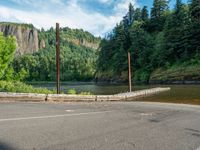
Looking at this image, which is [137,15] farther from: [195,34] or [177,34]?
[195,34]

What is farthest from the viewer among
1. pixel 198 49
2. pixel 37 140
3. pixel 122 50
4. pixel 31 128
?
pixel 122 50

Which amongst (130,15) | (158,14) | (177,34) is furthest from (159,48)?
(130,15)

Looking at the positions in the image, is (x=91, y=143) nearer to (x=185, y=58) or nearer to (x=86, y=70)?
(x=185, y=58)

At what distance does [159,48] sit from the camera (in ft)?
286

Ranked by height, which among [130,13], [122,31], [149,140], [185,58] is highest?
[130,13]

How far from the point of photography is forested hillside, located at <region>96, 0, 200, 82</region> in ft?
252

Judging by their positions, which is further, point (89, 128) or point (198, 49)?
point (198, 49)

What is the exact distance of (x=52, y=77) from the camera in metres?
169

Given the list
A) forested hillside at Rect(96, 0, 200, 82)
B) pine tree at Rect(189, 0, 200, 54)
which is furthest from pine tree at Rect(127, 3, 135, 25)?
pine tree at Rect(189, 0, 200, 54)

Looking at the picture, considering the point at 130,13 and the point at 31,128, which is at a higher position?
the point at 130,13

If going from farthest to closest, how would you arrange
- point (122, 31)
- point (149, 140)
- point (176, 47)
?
point (122, 31) < point (176, 47) < point (149, 140)

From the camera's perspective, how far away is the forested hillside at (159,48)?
76.9m

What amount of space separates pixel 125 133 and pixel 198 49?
242 feet

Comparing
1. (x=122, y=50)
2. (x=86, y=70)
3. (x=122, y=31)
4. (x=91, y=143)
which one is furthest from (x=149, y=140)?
(x=86, y=70)
